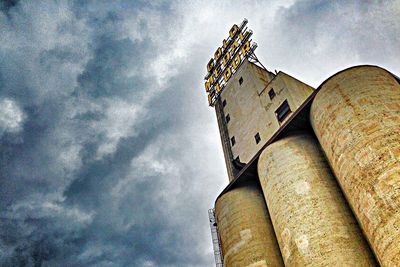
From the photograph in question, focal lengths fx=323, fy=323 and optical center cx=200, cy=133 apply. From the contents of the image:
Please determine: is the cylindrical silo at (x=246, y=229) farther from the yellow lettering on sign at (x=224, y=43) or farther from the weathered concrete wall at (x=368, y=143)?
the yellow lettering on sign at (x=224, y=43)

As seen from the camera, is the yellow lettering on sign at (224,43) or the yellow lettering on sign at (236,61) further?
the yellow lettering on sign at (224,43)

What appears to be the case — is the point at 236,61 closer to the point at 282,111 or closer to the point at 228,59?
the point at 228,59

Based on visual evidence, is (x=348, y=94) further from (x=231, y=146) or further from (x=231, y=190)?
(x=231, y=146)

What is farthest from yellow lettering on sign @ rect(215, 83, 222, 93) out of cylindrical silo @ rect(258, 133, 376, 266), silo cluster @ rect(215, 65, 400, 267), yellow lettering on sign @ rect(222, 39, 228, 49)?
cylindrical silo @ rect(258, 133, 376, 266)

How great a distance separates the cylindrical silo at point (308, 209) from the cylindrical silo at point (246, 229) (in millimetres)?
2229

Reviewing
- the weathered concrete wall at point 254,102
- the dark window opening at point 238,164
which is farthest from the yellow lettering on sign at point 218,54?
the dark window opening at point 238,164

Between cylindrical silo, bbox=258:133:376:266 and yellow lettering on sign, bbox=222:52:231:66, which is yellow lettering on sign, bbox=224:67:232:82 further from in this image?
cylindrical silo, bbox=258:133:376:266

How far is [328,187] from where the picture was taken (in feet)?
53.7

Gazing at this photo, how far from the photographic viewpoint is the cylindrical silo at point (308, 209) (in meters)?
14.0

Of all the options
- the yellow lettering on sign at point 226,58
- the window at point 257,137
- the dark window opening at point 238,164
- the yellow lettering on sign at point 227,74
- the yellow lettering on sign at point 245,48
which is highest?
the yellow lettering on sign at point 226,58

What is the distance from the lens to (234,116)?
3247cm

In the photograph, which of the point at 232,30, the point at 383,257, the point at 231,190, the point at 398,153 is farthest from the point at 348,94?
the point at 232,30

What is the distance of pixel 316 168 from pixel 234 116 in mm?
15942

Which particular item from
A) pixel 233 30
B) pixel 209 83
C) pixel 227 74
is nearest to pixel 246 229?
pixel 227 74
